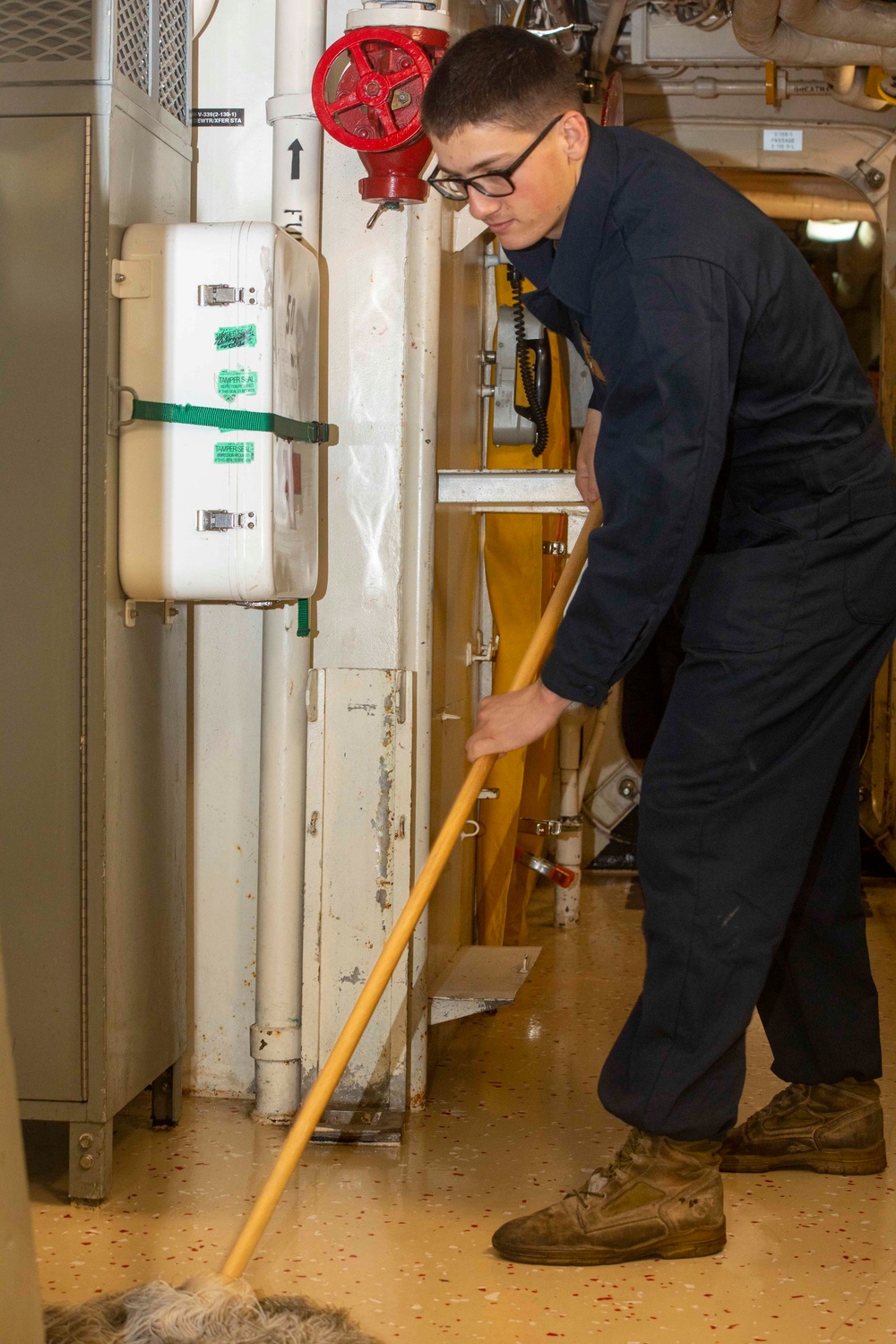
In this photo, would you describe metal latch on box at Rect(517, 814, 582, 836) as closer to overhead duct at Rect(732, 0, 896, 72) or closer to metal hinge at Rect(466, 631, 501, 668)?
metal hinge at Rect(466, 631, 501, 668)

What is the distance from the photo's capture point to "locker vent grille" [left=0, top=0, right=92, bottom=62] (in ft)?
6.77

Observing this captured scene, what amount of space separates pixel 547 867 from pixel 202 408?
1793 mm

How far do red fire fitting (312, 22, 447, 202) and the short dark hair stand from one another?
1.47 ft

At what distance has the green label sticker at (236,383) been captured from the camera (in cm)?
218

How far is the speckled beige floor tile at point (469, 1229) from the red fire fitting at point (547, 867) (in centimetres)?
79

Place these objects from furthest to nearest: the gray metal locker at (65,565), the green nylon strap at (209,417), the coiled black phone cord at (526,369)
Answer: the coiled black phone cord at (526,369) → the green nylon strap at (209,417) → the gray metal locker at (65,565)

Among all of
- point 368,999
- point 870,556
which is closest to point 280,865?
point 368,999

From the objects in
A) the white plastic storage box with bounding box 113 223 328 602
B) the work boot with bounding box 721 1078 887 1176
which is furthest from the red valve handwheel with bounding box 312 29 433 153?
the work boot with bounding box 721 1078 887 1176

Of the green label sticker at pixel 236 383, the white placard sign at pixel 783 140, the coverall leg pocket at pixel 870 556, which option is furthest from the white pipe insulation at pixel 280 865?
the white placard sign at pixel 783 140

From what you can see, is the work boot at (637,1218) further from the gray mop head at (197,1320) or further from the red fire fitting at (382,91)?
the red fire fitting at (382,91)

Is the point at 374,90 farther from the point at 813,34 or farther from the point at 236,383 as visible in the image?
the point at 813,34

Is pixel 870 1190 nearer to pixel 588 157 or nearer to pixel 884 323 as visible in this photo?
pixel 588 157

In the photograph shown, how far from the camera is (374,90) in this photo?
2242 millimetres

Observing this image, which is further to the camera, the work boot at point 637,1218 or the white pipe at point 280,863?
the white pipe at point 280,863
